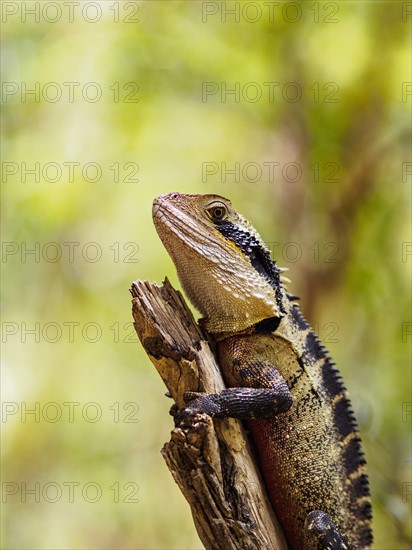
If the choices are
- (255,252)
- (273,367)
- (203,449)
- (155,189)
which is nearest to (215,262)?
(255,252)

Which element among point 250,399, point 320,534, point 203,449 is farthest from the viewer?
point 320,534

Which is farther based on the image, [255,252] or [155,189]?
[155,189]

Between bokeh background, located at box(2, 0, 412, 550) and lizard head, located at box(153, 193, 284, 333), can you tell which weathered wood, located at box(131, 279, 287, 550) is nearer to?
lizard head, located at box(153, 193, 284, 333)

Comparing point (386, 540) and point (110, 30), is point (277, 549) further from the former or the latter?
point (110, 30)

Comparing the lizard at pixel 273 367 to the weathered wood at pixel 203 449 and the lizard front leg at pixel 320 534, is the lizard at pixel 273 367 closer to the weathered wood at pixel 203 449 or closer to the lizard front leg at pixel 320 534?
the lizard front leg at pixel 320 534

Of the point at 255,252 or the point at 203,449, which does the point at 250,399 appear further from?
the point at 255,252

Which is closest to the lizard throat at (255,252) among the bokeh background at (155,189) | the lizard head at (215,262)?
the lizard head at (215,262)

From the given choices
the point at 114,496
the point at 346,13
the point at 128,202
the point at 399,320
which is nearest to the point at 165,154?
the point at 128,202

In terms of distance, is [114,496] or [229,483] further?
[114,496]
